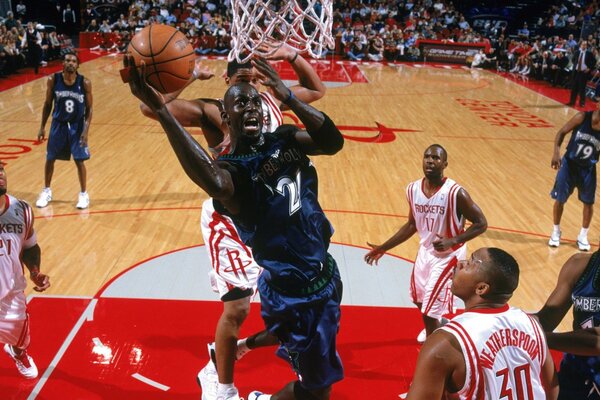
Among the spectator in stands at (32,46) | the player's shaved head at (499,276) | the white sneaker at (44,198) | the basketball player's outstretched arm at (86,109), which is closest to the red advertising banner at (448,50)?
the spectator in stands at (32,46)

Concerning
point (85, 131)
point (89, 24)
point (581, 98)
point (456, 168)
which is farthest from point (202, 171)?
point (89, 24)

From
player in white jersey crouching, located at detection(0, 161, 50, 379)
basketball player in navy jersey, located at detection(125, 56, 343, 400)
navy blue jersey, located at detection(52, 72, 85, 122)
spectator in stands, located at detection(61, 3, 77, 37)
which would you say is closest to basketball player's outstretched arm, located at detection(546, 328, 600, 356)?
basketball player in navy jersey, located at detection(125, 56, 343, 400)

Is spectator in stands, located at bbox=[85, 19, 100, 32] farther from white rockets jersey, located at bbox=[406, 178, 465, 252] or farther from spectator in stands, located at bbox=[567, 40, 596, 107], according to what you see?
white rockets jersey, located at bbox=[406, 178, 465, 252]

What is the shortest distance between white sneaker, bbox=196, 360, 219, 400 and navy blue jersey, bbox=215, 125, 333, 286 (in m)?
1.13

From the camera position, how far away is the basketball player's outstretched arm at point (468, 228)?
401 cm

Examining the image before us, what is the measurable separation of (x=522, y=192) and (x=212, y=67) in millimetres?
13733

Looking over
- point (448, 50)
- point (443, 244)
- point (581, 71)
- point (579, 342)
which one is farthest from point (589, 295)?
point (448, 50)

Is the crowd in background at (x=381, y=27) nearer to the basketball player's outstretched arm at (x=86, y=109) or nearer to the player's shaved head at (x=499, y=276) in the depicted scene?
the basketball player's outstretched arm at (x=86, y=109)

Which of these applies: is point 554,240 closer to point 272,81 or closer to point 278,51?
point 278,51

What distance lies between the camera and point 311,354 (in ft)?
9.73

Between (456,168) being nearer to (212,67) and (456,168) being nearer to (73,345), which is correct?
(73,345)

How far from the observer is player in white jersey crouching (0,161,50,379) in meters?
3.67

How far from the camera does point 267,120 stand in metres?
3.95

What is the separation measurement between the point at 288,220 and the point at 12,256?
1985 mm
